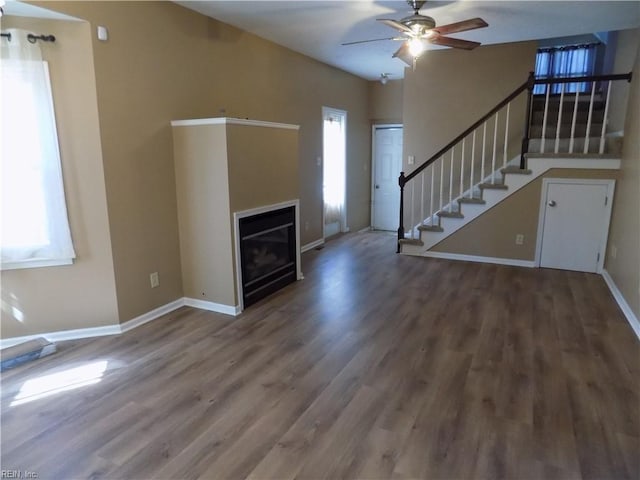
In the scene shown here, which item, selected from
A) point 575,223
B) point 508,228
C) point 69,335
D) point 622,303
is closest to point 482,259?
point 508,228

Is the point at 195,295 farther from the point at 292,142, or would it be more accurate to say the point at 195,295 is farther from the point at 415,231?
the point at 415,231

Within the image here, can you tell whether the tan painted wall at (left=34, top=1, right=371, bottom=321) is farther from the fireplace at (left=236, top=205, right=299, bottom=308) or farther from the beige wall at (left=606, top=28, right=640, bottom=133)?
the beige wall at (left=606, top=28, right=640, bottom=133)

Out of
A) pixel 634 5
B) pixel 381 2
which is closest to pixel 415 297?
pixel 381 2

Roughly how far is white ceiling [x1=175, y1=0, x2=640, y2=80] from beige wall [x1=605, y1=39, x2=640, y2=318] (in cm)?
71

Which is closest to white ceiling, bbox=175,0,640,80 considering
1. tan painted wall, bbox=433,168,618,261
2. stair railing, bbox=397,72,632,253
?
stair railing, bbox=397,72,632,253

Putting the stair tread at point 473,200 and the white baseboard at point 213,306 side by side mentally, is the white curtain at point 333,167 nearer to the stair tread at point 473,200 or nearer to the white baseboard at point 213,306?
the stair tread at point 473,200

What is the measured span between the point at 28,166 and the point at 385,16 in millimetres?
3373

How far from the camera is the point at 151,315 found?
363 centimetres

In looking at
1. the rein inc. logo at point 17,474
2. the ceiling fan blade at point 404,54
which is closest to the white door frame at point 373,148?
the ceiling fan blade at point 404,54

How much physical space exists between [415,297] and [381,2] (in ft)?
9.03

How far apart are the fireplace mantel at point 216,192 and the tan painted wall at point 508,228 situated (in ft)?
9.23

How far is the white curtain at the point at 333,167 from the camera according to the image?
6.52 meters

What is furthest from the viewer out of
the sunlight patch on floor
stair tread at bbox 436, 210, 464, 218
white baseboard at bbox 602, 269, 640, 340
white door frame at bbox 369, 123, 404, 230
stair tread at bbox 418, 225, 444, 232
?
white door frame at bbox 369, 123, 404, 230

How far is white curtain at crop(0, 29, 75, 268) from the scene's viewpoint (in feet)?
9.20
